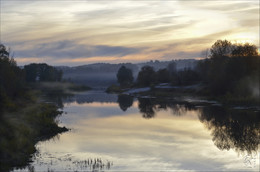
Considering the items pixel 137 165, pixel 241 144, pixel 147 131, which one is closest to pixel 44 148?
pixel 137 165

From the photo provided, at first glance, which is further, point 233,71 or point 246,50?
point 246,50

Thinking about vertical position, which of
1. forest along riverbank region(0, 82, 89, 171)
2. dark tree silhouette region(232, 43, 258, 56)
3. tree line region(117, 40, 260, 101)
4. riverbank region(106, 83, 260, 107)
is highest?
dark tree silhouette region(232, 43, 258, 56)

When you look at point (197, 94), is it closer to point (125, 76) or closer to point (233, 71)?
point (233, 71)

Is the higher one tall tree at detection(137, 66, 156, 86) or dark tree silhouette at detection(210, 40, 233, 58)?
dark tree silhouette at detection(210, 40, 233, 58)

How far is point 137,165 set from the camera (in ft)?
67.7

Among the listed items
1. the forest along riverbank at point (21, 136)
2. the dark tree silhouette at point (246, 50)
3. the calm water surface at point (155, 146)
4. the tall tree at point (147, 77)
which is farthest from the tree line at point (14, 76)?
the dark tree silhouette at point (246, 50)

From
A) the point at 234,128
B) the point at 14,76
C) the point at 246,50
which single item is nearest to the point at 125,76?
the point at 246,50

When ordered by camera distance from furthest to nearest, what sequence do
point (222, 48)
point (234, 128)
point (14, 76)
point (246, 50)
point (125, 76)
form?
point (125, 76) < point (222, 48) < point (246, 50) < point (14, 76) < point (234, 128)

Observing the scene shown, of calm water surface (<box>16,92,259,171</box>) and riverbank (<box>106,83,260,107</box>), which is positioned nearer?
calm water surface (<box>16,92,259,171</box>)

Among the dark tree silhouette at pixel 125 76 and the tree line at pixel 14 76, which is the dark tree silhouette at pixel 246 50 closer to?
the tree line at pixel 14 76

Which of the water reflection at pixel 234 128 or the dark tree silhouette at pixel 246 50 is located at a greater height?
the dark tree silhouette at pixel 246 50

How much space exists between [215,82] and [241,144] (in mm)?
42682

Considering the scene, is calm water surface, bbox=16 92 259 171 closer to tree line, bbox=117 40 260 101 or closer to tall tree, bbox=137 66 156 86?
tree line, bbox=117 40 260 101

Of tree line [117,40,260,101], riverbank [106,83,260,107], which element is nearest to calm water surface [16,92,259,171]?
riverbank [106,83,260,107]
